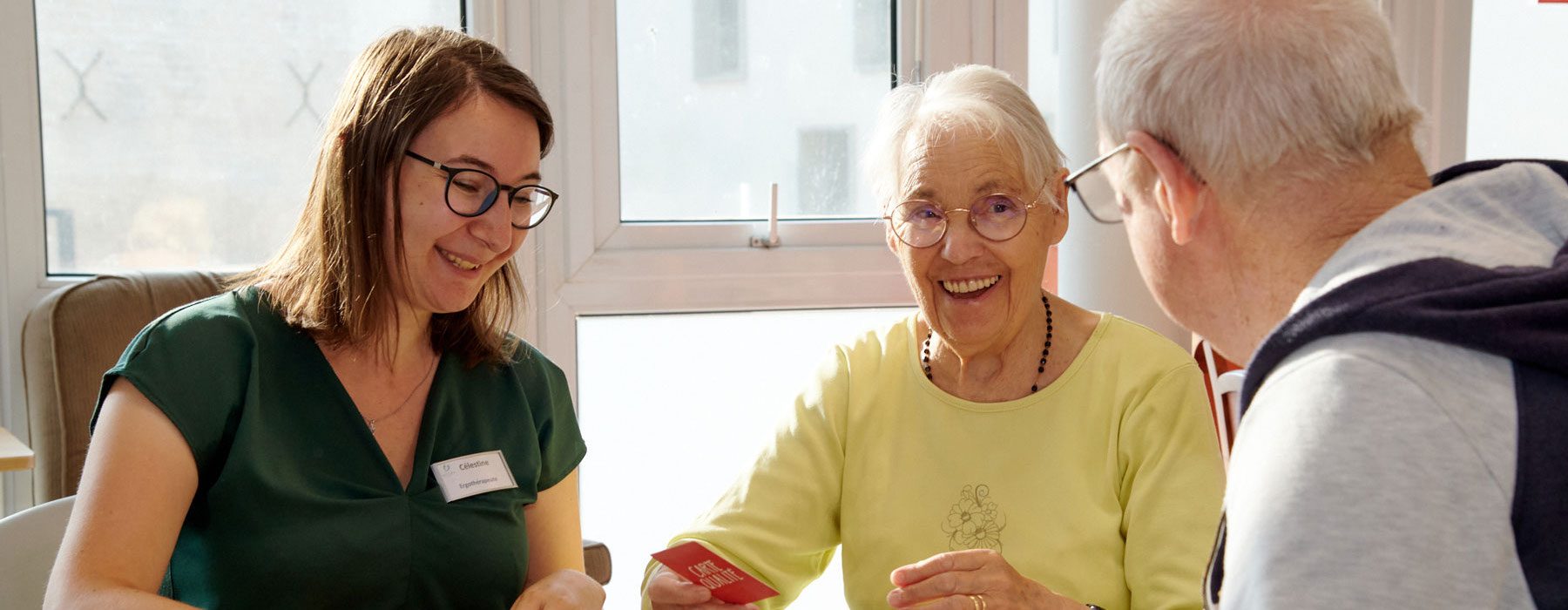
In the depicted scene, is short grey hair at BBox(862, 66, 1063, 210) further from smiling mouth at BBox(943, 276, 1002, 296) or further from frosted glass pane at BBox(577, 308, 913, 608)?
frosted glass pane at BBox(577, 308, 913, 608)

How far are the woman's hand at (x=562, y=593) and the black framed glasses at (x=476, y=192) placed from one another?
512 mm

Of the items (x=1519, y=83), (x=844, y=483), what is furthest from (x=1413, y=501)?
(x=1519, y=83)

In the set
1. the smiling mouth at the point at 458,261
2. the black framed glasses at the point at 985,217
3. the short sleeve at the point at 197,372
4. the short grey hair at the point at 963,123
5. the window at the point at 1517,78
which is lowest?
the short sleeve at the point at 197,372

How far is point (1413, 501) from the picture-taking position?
2.58ft

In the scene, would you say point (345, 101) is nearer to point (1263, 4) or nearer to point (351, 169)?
point (351, 169)

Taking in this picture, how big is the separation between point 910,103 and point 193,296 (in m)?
1.64

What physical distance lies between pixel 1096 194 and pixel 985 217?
1.98ft

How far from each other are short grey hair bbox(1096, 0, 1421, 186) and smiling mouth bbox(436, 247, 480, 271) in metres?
1.04

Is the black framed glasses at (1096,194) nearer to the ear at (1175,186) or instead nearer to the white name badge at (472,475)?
the ear at (1175,186)

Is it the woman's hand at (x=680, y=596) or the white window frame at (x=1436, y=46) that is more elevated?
the white window frame at (x=1436, y=46)

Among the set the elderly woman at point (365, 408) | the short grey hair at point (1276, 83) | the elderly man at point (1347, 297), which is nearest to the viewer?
the elderly man at point (1347, 297)

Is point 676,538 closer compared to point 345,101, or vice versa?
point 345,101

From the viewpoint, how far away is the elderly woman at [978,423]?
1733mm

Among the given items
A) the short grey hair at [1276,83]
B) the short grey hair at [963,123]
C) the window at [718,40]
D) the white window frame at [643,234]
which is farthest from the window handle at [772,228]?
the short grey hair at [1276,83]
